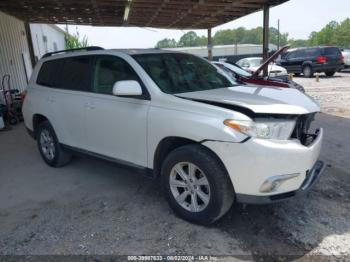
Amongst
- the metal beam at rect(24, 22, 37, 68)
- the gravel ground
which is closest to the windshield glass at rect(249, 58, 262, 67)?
the gravel ground

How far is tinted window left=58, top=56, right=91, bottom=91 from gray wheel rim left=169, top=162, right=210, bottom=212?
1.82 metres

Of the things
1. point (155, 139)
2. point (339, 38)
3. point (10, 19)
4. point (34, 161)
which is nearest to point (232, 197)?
point (155, 139)

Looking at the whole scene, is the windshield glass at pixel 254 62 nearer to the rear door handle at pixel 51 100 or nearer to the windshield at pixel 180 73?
the windshield at pixel 180 73

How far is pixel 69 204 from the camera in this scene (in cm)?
409

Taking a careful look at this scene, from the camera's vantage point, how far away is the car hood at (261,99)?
3125 millimetres

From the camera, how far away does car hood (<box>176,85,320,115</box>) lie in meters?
3.12

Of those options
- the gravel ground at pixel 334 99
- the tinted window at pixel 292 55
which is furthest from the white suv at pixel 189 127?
the tinted window at pixel 292 55

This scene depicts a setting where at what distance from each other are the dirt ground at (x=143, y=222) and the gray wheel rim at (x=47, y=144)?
41 centimetres

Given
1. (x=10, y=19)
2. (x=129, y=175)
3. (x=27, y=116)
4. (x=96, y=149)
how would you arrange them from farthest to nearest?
1. (x=10, y=19)
2. (x=27, y=116)
3. (x=129, y=175)
4. (x=96, y=149)

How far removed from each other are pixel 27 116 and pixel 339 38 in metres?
77.1

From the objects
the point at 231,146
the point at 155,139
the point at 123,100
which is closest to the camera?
the point at 231,146

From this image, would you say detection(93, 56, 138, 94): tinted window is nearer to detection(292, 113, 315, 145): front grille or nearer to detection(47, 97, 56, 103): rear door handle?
detection(47, 97, 56, 103): rear door handle

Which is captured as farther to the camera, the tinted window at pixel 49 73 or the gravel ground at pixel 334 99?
the gravel ground at pixel 334 99

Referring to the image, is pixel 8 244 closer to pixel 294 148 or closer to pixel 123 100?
pixel 123 100
